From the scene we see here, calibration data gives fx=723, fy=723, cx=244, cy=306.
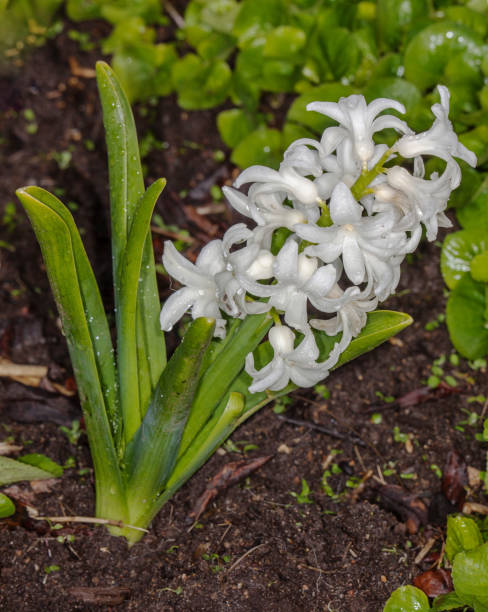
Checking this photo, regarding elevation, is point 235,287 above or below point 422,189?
below

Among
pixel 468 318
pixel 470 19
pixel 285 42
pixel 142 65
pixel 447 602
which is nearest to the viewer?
pixel 447 602

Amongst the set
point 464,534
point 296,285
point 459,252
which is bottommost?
point 464,534

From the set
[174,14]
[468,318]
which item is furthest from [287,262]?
[174,14]

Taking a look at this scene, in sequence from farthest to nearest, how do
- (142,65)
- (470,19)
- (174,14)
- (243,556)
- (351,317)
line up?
(174,14) < (142,65) < (470,19) < (243,556) < (351,317)

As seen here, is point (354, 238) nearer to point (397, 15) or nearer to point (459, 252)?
point (459, 252)

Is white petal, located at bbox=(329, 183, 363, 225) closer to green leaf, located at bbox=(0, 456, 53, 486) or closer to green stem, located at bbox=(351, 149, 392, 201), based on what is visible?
green stem, located at bbox=(351, 149, 392, 201)

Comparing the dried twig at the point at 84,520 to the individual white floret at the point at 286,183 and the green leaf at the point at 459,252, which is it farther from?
the green leaf at the point at 459,252

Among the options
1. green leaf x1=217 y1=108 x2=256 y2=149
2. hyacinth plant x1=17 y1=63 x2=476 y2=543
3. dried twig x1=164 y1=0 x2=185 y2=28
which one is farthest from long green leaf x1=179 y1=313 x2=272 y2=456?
dried twig x1=164 y1=0 x2=185 y2=28

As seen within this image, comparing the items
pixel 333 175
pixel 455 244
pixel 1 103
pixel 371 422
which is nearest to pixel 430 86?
pixel 455 244
